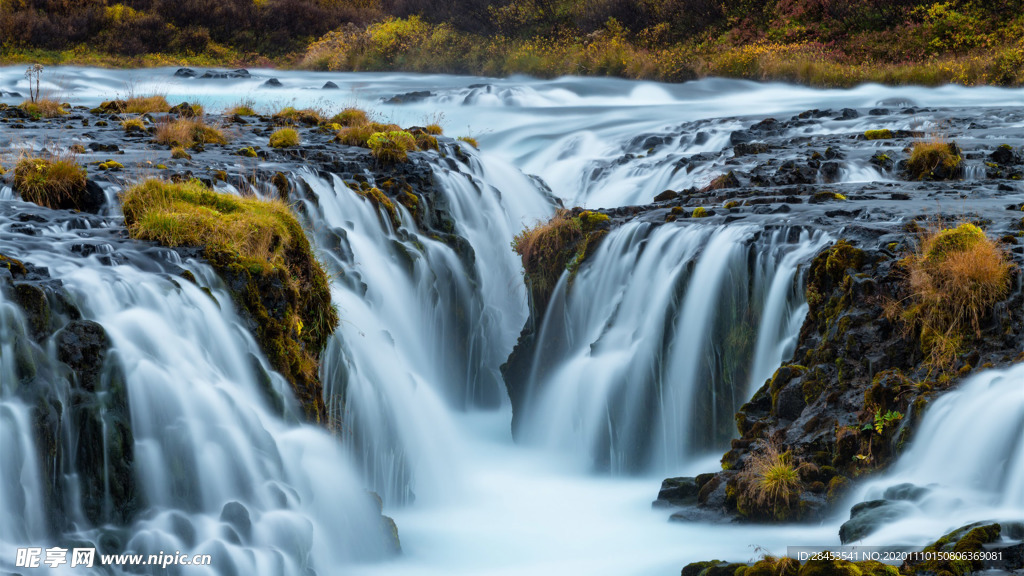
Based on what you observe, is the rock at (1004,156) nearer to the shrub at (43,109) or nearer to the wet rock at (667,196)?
the wet rock at (667,196)

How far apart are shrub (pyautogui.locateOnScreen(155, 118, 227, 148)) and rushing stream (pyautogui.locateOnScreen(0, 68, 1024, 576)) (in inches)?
78.9

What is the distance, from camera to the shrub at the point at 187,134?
13.2m

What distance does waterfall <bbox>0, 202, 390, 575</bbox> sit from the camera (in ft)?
19.1

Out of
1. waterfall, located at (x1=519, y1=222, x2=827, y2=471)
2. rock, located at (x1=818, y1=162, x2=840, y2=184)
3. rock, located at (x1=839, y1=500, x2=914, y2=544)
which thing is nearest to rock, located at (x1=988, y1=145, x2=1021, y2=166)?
rock, located at (x1=818, y1=162, x2=840, y2=184)

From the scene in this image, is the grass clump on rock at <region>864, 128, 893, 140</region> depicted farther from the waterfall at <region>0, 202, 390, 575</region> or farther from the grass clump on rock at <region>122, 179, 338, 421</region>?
the waterfall at <region>0, 202, 390, 575</region>

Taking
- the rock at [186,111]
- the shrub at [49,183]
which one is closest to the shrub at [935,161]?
the shrub at [49,183]

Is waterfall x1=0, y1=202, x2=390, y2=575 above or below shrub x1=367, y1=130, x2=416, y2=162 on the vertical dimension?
below

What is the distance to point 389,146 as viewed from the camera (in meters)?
13.6

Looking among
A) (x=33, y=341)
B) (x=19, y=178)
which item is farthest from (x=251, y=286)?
(x=19, y=178)

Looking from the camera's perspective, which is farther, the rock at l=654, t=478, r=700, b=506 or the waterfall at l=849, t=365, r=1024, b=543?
the rock at l=654, t=478, r=700, b=506

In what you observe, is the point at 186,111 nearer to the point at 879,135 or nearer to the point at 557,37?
the point at 879,135

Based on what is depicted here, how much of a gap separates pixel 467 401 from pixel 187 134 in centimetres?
570

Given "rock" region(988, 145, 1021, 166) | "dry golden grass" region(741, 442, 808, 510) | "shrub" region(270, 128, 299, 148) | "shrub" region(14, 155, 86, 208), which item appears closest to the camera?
"dry golden grass" region(741, 442, 808, 510)

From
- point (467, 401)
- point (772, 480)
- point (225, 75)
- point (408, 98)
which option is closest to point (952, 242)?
point (772, 480)
